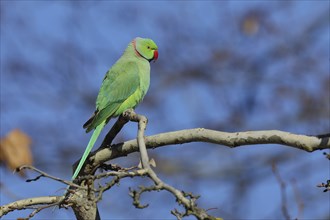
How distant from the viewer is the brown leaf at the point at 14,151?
6.49 meters

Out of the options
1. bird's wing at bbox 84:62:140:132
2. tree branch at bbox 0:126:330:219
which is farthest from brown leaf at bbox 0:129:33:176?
tree branch at bbox 0:126:330:219

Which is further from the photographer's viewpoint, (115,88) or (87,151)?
(115,88)

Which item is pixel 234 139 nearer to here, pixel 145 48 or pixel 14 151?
pixel 145 48

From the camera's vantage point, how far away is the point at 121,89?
5.40 metres

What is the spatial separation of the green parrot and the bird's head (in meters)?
0.03

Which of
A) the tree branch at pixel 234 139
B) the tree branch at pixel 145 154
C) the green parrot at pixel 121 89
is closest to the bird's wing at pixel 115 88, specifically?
the green parrot at pixel 121 89

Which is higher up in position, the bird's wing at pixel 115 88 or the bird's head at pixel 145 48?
the bird's head at pixel 145 48

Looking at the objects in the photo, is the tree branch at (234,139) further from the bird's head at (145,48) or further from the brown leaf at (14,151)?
the brown leaf at (14,151)

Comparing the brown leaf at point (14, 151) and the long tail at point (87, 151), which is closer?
the long tail at point (87, 151)

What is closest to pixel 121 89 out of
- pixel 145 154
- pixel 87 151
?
pixel 87 151

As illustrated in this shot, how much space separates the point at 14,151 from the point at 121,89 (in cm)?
174

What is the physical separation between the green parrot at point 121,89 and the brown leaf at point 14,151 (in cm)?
144

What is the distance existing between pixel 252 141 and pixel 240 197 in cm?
697

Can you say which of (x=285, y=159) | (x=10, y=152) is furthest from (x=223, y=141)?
(x=285, y=159)
